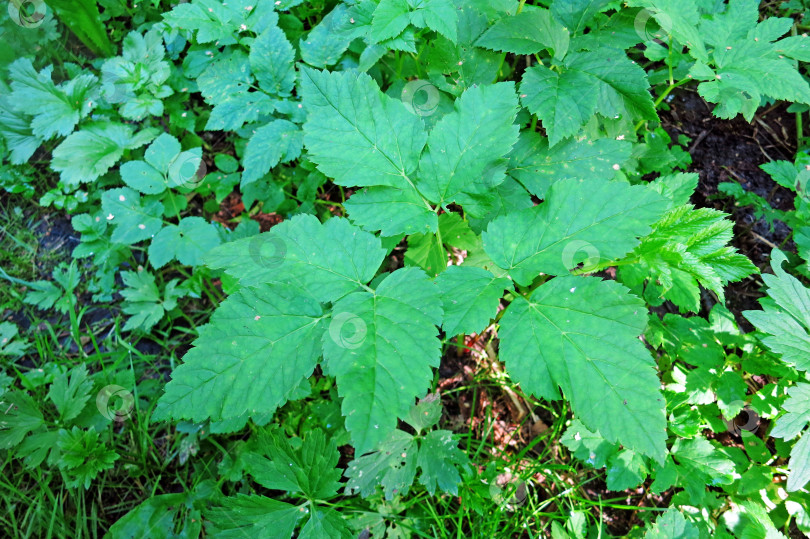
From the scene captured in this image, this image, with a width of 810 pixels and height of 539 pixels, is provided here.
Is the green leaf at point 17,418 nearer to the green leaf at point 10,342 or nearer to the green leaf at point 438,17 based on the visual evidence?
the green leaf at point 10,342

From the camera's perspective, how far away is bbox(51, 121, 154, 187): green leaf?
8.01ft

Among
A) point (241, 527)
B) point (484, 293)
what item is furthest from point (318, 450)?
point (484, 293)

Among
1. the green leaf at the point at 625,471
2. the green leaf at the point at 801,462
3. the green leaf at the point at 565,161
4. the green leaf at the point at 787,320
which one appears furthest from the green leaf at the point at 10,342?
the green leaf at the point at 801,462

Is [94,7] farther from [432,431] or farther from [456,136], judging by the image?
[432,431]

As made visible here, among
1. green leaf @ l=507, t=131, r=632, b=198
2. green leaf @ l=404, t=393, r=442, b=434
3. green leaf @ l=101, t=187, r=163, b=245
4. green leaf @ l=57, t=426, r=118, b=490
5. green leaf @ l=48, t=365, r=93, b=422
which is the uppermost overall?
green leaf @ l=101, t=187, r=163, b=245

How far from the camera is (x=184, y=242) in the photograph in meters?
2.29

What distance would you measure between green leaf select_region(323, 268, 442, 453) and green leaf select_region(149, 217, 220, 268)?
1231mm

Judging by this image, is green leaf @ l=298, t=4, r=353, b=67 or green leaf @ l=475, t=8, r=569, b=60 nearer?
green leaf @ l=475, t=8, r=569, b=60

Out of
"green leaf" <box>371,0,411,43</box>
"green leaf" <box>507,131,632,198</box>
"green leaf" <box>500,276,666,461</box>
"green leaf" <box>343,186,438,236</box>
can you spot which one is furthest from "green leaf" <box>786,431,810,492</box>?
"green leaf" <box>371,0,411,43</box>

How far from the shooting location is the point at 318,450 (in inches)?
68.8

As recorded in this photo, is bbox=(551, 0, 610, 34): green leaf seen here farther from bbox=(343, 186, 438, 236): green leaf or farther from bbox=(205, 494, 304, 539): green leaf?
bbox=(205, 494, 304, 539): green leaf

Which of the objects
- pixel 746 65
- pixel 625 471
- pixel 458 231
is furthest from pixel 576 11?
pixel 625 471

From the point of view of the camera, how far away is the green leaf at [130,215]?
7.62ft

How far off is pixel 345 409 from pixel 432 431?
74cm
